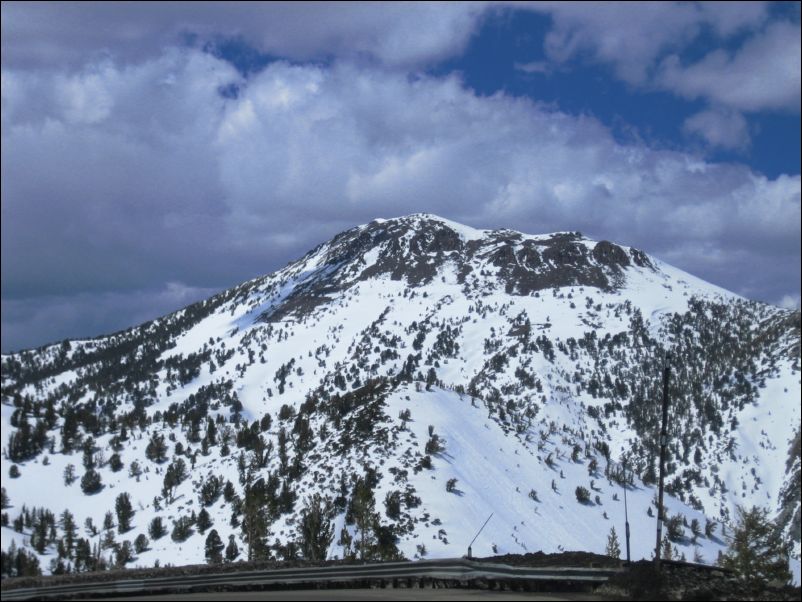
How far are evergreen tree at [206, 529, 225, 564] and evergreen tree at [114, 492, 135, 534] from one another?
2173cm

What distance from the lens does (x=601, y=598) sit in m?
25.6

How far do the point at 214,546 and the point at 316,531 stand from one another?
2926 cm

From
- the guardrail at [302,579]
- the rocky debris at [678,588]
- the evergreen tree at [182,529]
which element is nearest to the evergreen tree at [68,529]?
the evergreen tree at [182,529]

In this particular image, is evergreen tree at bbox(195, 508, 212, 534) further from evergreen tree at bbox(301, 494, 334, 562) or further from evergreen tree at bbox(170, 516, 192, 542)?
evergreen tree at bbox(301, 494, 334, 562)

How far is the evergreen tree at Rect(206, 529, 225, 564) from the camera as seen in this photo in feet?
268

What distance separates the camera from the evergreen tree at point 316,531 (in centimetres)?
5945

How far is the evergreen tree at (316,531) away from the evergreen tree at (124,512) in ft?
106

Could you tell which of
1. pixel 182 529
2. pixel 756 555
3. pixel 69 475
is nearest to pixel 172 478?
pixel 69 475

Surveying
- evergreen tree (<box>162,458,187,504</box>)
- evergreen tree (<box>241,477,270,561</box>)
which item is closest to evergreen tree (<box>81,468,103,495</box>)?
evergreen tree (<box>162,458,187,504</box>)

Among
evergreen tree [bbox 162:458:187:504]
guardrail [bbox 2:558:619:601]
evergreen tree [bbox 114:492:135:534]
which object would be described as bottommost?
guardrail [bbox 2:558:619:601]

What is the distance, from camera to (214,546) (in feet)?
283

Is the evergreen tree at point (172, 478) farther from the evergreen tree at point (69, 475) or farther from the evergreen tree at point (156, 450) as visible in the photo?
the evergreen tree at point (69, 475)

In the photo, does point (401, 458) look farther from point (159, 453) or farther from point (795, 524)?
point (795, 524)

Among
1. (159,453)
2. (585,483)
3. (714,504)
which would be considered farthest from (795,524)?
(159,453)
